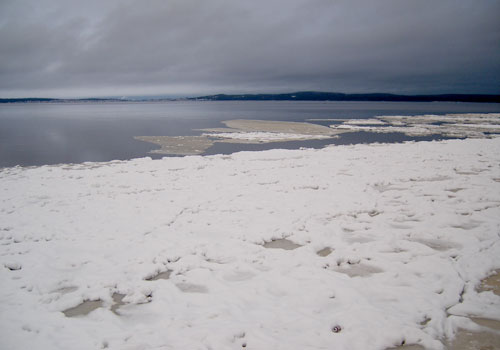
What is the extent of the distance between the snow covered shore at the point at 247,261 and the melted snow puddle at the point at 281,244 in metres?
0.10

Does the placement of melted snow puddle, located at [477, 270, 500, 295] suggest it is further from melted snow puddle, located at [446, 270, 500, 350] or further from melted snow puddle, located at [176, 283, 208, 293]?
melted snow puddle, located at [176, 283, 208, 293]

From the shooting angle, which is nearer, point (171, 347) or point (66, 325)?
point (171, 347)

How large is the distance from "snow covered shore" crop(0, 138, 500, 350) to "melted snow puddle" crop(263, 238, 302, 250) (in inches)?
4.0

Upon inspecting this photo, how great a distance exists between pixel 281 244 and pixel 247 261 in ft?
3.82

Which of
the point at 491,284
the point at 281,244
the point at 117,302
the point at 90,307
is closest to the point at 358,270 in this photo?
the point at 281,244

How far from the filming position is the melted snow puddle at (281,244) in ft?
23.5

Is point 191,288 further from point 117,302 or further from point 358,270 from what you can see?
point 358,270

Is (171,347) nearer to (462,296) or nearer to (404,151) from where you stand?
(462,296)

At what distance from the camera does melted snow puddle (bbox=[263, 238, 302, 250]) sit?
7.16 meters

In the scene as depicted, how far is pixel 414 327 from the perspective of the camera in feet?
14.3

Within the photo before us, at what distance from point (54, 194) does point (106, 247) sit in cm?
560

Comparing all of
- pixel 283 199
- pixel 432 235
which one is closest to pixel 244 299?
pixel 432 235

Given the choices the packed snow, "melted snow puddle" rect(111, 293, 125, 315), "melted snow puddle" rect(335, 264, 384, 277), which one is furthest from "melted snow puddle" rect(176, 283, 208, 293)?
the packed snow

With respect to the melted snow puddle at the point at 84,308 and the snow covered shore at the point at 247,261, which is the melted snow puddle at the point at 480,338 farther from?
the melted snow puddle at the point at 84,308
